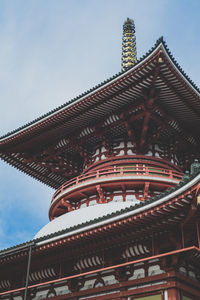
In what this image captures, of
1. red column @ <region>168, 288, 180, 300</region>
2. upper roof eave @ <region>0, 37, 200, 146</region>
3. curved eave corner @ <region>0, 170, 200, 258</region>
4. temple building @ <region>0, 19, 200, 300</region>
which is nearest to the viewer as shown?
curved eave corner @ <region>0, 170, 200, 258</region>

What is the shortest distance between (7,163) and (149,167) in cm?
1048

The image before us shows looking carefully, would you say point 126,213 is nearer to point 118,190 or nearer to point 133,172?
point 118,190

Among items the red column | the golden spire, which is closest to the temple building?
the red column

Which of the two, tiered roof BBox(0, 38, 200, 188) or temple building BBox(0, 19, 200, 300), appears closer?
temple building BBox(0, 19, 200, 300)

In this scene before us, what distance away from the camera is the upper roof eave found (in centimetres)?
1962

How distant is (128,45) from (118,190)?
1934cm

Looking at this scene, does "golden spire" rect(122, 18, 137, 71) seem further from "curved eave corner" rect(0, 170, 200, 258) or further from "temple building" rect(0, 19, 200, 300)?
"curved eave corner" rect(0, 170, 200, 258)

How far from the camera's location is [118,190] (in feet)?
72.9

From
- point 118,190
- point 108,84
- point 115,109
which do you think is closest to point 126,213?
point 118,190

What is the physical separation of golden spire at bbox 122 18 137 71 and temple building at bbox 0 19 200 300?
1217 cm

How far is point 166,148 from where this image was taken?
24.7 m

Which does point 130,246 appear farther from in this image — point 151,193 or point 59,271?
point 151,193

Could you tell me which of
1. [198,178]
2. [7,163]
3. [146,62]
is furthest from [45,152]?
[198,178]

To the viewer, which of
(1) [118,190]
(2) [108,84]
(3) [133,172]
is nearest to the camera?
(2) [108,84]
